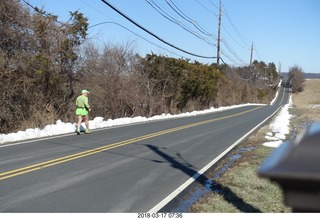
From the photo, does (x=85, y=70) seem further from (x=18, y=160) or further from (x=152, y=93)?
(x=18, y=160)

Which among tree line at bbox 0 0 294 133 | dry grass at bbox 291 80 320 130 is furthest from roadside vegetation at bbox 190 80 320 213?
dry grass at bbox 291 80 320 130

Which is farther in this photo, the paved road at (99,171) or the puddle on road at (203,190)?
the puddle on road at (203,190)

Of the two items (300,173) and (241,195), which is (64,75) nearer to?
(241,195)

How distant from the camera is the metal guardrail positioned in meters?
1.56

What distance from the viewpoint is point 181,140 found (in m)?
14.3

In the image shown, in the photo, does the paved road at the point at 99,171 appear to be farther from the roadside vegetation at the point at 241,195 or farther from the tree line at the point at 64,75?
the tree line at the point at 64,75

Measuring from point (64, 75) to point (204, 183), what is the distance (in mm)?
13267

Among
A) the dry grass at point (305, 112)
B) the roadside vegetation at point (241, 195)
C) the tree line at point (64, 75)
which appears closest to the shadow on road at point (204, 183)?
the roadside vegetation at point (241, 195)

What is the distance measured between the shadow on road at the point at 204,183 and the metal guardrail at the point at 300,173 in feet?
14.8

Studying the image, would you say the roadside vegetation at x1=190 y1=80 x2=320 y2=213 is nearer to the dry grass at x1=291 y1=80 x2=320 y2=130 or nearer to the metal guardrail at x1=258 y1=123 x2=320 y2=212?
the metal guardrail at x1=258 y1=123 x2=320 y2=212

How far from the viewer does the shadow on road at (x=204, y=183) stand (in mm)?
6273

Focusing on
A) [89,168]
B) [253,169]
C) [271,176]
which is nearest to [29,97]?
[89,168]

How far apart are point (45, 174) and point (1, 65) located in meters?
8.23

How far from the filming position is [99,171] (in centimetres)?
834
